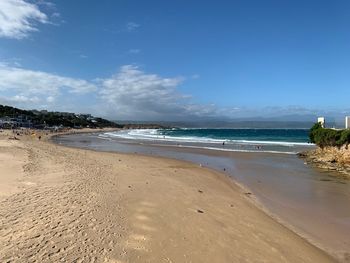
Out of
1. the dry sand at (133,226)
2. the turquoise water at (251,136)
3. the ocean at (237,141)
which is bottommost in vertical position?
the dry sand at (133,226)

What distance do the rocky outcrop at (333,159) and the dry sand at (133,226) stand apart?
1184 cm

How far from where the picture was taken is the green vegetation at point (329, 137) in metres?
24.7

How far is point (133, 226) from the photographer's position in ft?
25.6

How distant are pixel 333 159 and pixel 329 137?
3097 mm

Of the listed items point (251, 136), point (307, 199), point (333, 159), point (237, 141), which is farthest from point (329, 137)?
point (251, 136)

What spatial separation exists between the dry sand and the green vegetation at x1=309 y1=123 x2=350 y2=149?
15617mm

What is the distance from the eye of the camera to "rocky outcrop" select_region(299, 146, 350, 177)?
70.9 ft

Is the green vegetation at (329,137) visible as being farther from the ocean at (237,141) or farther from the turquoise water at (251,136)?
the turquoise water at (251,136)

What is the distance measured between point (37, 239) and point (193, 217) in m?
4.09

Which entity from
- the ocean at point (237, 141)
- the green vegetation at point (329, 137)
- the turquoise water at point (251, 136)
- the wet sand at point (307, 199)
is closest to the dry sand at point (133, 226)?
the wet sand at point (307, 199)

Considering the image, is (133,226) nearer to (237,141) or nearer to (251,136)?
(237,141)

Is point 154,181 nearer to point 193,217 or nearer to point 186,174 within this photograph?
point 186,174

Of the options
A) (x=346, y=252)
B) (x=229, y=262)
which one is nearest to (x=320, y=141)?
(x=346, y=252)

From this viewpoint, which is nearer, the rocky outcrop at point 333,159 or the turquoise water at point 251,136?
the rocky outcrop at point 333,159
